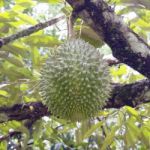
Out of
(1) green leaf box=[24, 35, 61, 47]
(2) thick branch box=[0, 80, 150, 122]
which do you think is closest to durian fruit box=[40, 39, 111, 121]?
(2) thick branch box=[0, 80, 150, 122]

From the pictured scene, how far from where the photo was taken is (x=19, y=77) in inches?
69.2

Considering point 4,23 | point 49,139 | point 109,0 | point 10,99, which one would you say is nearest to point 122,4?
point 109,0

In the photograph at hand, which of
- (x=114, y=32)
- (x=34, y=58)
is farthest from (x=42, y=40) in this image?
(x=114, y=32)

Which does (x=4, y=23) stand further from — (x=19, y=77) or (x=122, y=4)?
(x=122, y=4)

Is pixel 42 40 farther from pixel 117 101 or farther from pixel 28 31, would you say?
pixel 117 101

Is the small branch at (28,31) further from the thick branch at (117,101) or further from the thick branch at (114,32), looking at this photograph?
the thick branch at (117,101)

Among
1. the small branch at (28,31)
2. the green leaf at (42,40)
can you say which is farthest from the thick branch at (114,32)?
the green leaf at (42,40)

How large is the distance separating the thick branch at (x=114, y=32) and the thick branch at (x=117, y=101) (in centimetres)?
10

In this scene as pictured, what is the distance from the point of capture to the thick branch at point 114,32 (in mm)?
1415

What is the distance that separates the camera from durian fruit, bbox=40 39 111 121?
1.30 metres

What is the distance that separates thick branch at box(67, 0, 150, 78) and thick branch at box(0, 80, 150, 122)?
4.0 inches

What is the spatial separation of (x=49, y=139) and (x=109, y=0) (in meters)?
0.88

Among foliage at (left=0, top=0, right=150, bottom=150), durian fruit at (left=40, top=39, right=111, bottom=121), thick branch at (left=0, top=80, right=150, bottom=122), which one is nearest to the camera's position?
durian fruit at (left=40, top=39, right=111, bottom=121)

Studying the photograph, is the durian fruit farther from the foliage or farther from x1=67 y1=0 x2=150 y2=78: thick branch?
the foliage
